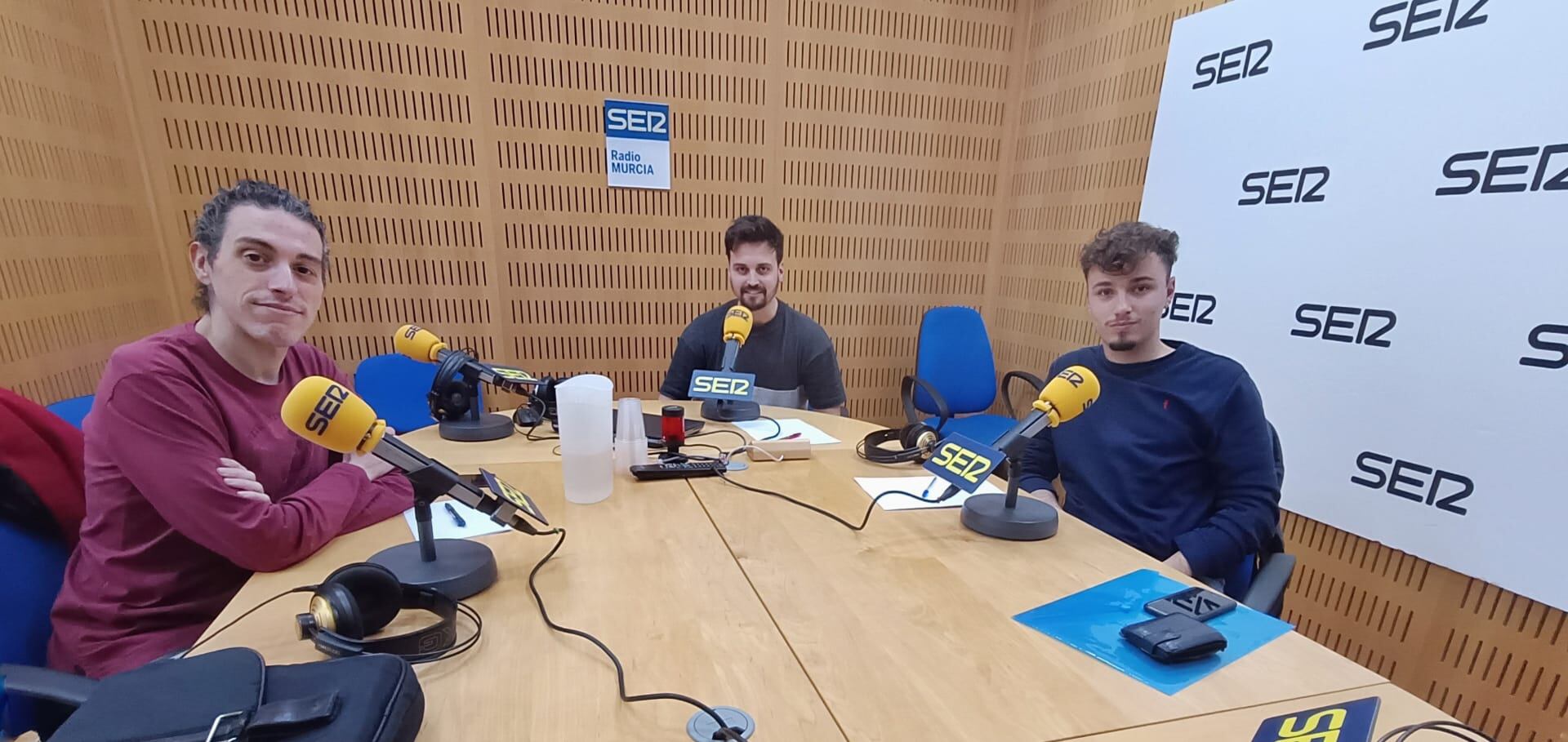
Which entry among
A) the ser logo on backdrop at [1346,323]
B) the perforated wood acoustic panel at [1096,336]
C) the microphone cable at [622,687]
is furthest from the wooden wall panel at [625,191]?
the microphone cable at [622,687]

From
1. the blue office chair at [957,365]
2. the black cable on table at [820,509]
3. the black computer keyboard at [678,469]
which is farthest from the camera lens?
the blue office chair at [957,365]

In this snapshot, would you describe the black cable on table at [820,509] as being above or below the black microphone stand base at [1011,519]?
below

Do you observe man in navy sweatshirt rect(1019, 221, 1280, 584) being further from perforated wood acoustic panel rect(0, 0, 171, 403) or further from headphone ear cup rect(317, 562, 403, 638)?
perforated wood acoustic panel rect(0, 0, 171, 403)

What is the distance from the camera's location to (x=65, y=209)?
2139mm

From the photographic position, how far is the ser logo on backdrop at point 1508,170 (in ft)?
5.42

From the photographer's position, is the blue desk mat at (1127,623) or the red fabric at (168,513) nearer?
the blue desk mat at (1127,623)

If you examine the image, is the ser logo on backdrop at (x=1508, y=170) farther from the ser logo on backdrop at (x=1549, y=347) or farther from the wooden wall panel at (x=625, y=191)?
the wooden wall panel at (x=625, y=191)

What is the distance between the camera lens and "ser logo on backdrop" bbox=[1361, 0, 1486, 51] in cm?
181

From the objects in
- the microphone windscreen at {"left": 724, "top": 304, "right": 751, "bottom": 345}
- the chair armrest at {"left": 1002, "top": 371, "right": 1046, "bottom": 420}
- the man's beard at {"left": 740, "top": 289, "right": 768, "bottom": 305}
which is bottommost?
the chair armrest at {"left": 1002, "top": 371, "right": 1046, "bottom": 420}

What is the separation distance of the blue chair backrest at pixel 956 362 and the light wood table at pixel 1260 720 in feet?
8.65

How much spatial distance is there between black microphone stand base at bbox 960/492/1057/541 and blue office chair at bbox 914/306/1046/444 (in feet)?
6.62

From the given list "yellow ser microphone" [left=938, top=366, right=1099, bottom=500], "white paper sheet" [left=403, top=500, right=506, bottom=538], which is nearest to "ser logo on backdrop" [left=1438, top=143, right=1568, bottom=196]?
"yellow ser microphone" [left=938, top=366, right=1099, bottom=500]

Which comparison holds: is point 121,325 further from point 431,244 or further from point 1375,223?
point 1375,223

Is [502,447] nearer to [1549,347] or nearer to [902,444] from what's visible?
[902,444]
